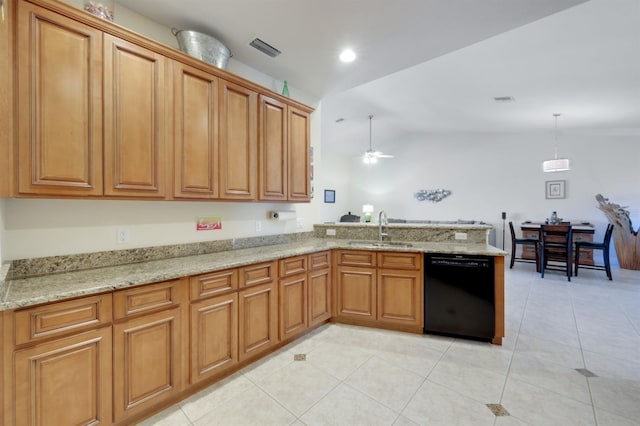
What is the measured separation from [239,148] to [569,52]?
3.65 m

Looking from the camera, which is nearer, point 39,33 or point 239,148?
point 39,33

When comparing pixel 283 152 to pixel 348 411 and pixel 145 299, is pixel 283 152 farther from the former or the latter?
pixel 348 411

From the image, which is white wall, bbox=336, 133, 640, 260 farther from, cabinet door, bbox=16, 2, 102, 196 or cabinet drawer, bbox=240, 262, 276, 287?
cabinet door, bbox=16, 2, 102, 196

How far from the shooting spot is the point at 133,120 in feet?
6.05

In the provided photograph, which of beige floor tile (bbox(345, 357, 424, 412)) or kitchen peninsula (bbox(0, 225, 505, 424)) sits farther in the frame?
beige floor tile (bbox(345, 357, 424, 412))

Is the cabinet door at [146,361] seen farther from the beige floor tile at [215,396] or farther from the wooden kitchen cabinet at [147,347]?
the beige floor tile at [215,396]

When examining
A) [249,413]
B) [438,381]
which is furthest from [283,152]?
[438,381]

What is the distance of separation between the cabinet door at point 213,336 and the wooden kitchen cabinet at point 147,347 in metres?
0.09

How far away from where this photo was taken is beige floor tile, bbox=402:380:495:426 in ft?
5.65

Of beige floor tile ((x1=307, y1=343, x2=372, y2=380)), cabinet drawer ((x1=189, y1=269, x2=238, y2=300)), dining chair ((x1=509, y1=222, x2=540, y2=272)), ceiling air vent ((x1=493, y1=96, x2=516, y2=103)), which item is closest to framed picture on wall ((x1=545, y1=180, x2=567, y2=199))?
dining chair ((x1=509, y1=222, x2=540, y2=272))

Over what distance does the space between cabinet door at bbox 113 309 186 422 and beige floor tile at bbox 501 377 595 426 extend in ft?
6.97

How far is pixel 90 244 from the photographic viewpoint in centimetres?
192

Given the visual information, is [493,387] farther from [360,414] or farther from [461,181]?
[461,181]

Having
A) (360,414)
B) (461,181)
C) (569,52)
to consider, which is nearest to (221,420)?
(360,414)
